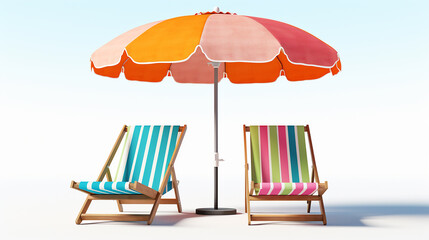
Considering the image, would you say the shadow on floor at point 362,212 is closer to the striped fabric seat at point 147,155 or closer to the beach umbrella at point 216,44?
the beach umbrella at point 216,44

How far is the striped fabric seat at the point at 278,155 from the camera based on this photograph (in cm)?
686

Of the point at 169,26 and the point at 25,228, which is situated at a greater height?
the point at 169,26

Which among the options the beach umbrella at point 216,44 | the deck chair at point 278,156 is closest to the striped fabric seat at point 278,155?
the deck chair at point 278,156

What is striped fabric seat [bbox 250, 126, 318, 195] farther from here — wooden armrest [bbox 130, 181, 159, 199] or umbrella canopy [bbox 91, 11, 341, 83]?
wooden armrest [bbox 130, 181, 159, 199]

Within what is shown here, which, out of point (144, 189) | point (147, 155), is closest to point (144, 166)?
point (147, 155)

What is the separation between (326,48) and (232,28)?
3.32 ft

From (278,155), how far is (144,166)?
4.74 feet

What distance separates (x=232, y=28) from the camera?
597 cm

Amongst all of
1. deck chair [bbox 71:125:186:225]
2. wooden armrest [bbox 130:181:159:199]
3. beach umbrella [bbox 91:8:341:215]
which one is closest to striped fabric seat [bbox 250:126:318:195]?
beach umbrella [bbox 91:8:341:215]

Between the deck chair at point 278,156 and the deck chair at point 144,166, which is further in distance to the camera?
the deck chair at point 278,156

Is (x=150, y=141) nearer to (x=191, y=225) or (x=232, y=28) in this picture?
(x=191, y=225)

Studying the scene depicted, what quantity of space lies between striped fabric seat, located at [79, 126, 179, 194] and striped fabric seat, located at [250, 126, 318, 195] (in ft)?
2.92

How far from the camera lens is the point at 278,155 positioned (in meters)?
6.99

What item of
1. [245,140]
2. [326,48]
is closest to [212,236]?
[245,140]
